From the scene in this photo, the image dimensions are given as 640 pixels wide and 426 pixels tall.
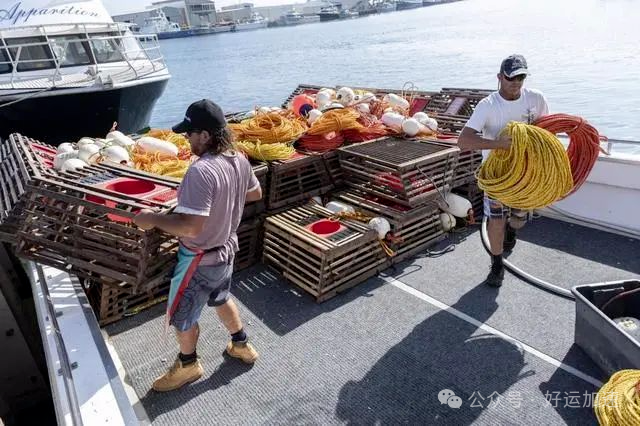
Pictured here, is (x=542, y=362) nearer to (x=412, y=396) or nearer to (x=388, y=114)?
(x=412, y=396)

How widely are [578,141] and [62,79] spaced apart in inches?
418

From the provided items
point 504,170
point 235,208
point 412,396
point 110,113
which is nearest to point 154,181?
point 235,208

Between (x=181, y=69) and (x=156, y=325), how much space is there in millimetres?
35158

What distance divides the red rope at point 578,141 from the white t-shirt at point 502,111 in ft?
0.45

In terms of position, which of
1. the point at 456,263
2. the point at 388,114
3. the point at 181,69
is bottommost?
the point at 181,69

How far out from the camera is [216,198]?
7.79 feet

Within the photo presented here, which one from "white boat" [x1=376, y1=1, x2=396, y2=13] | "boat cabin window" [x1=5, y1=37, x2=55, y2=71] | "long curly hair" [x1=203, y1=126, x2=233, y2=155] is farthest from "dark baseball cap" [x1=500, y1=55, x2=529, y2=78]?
"white boat" [x1=376, y1=1, x2=396, y2=13]

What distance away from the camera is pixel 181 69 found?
3519 centimetres

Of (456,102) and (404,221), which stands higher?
(456,102)

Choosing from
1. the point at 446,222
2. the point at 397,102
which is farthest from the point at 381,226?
the point at 397,102

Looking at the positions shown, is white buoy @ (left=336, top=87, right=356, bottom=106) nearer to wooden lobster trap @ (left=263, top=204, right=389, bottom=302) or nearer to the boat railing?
wooden lobster trap @ (left=263, top=204, right=389, bottom=302)

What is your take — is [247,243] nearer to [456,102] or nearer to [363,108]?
[363,108]

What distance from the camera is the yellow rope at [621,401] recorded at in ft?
6.29

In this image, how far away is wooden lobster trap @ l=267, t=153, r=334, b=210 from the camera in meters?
4.36
